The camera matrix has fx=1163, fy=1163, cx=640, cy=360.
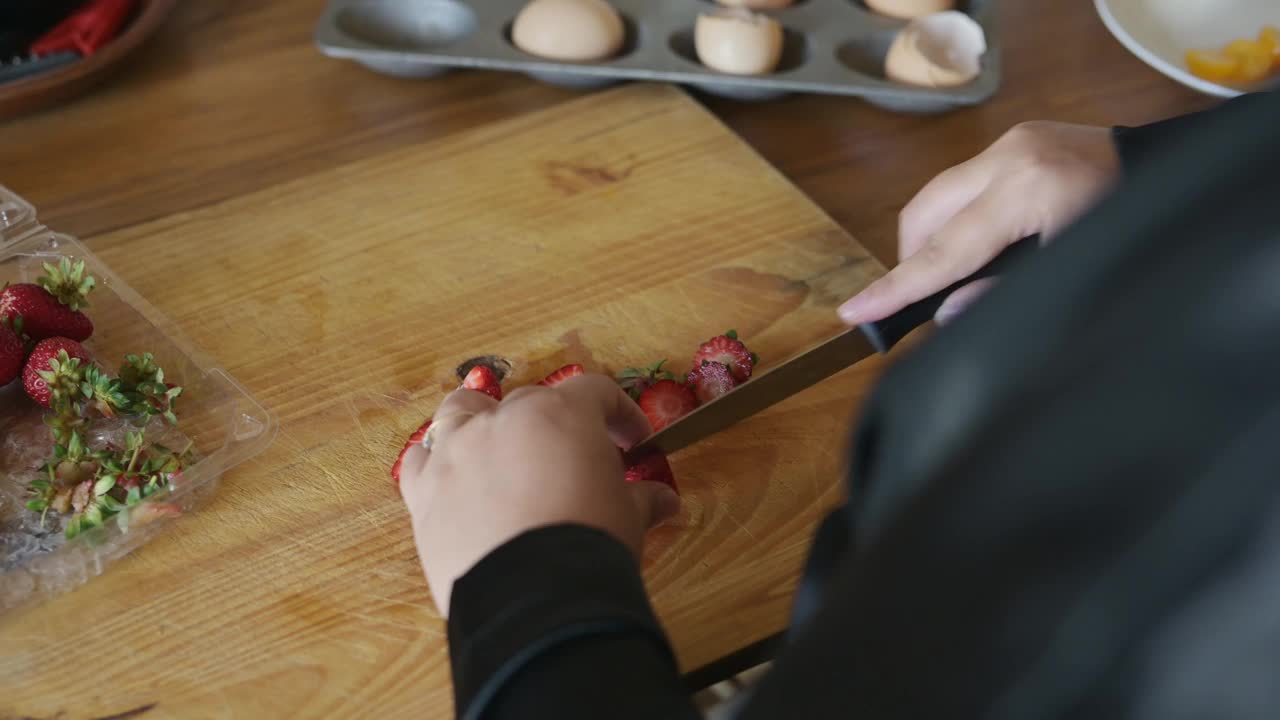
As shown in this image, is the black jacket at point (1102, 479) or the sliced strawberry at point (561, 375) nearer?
the black jacket at point (1102, 479)

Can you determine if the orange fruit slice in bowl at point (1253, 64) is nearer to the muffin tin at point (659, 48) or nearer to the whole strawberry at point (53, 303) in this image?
the muffin tin at point (659, 48)

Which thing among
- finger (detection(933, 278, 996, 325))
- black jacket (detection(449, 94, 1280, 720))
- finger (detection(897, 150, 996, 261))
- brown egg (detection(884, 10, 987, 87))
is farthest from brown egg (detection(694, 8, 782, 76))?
black jacket (detection(449, 94, 1280, 720))

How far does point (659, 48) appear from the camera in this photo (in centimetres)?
119

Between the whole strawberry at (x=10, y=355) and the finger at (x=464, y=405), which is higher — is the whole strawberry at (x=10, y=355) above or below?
below

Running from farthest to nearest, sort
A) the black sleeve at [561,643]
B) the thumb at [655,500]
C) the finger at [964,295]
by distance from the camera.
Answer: the finger at [964,295]
the thumb at [655,500]
the black sleeve at [561,643]

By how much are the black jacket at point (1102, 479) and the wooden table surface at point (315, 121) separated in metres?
0.77

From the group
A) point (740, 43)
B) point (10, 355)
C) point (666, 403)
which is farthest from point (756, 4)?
point (10, 355)

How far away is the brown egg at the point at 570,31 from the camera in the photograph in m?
1.18

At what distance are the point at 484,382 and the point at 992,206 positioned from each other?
0.39 m

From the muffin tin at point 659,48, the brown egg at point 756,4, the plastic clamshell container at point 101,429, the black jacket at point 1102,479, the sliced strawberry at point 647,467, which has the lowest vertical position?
the plastic clamshell container at point 101,429

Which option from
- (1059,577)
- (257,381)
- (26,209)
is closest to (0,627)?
(257,381)

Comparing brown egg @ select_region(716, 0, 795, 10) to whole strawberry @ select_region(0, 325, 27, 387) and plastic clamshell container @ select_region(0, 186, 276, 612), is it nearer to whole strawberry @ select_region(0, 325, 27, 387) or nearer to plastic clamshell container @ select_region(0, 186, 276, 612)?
plastic clamshell container @ select_region(0, 186, 276, 612)

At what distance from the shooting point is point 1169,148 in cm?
29

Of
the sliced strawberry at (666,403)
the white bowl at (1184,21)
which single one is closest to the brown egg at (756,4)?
the white bowl at (1184,21)
